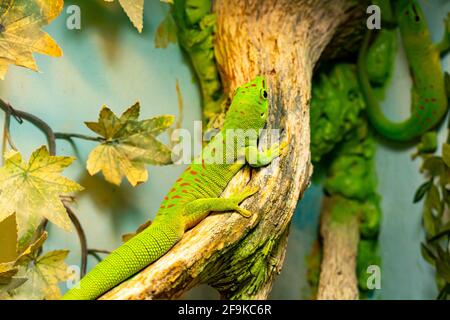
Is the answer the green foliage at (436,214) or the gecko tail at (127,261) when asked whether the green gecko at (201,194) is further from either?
the green foliage at (436,214)

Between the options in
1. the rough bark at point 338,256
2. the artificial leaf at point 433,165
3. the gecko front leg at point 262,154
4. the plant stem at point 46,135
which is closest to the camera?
the gecko front leg at point 262,154

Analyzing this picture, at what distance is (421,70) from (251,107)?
111cm

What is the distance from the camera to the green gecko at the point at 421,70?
2.66 m

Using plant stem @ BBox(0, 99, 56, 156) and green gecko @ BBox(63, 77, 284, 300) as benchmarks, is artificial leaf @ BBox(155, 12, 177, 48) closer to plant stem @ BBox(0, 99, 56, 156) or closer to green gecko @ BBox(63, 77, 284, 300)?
green gecko @ BBox(63, 77, 284, 300)

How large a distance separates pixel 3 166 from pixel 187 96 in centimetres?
100

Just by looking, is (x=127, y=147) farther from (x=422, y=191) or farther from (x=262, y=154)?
(x=422, y=191)

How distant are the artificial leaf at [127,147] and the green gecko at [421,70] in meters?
1.33

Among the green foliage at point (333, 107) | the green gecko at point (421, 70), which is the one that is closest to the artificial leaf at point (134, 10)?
the green foliage at point (333, 107)

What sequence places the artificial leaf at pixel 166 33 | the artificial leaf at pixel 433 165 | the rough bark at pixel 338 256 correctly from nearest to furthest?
the artificial leaf at pixel 166 33
the artificial leaf at pixel 433 165
the rough bark at pixel 338 256

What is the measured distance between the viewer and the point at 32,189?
6.48ft

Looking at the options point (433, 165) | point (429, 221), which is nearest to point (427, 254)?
point (429, 221)

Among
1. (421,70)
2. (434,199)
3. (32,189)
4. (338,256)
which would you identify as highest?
(421,70)

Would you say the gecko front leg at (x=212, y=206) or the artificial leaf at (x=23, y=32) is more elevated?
the artificial leaf at (x=23, y=32)
